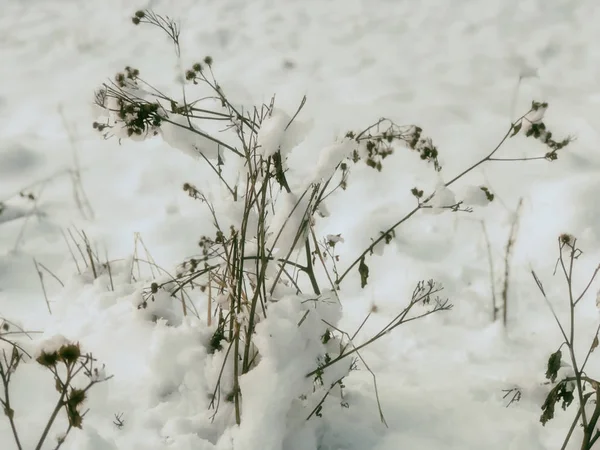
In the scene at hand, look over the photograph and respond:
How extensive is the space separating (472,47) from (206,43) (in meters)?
2.07

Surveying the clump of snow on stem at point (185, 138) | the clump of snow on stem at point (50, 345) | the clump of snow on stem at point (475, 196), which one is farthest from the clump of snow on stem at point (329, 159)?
the clump of snow on stem at point (50, 345)

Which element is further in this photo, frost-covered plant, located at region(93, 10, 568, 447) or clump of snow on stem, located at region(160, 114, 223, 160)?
clump of snow on stem, located at region(160, 114, 223, 160)

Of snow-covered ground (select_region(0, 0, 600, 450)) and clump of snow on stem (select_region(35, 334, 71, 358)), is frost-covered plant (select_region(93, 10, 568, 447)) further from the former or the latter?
clump of snow on stem (select_region(35, 334, 71, 358))

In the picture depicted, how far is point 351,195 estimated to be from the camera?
281 centimetres

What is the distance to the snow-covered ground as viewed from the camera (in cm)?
141

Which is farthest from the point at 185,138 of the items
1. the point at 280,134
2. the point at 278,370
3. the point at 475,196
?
the point at 475,196

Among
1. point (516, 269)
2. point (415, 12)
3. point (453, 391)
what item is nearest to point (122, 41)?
point (415, 12)

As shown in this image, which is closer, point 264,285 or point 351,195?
point 264,285

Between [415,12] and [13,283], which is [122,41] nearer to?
[415,12]

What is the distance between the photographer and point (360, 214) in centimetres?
266

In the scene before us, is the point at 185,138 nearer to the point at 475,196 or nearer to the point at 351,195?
the point at 475,196

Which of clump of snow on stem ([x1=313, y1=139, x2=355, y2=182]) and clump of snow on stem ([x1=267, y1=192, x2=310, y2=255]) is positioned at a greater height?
clump of snow on stem ([x1=313, y1=139, x2=355, y2=182])

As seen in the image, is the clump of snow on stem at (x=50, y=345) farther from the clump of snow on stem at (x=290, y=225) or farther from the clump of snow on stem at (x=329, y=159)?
the clump of snow on stem at (x=329, y=159)

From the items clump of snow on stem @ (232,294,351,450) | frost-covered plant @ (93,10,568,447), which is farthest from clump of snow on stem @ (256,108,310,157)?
clump of snow on stem @ (232,294,351,450)
